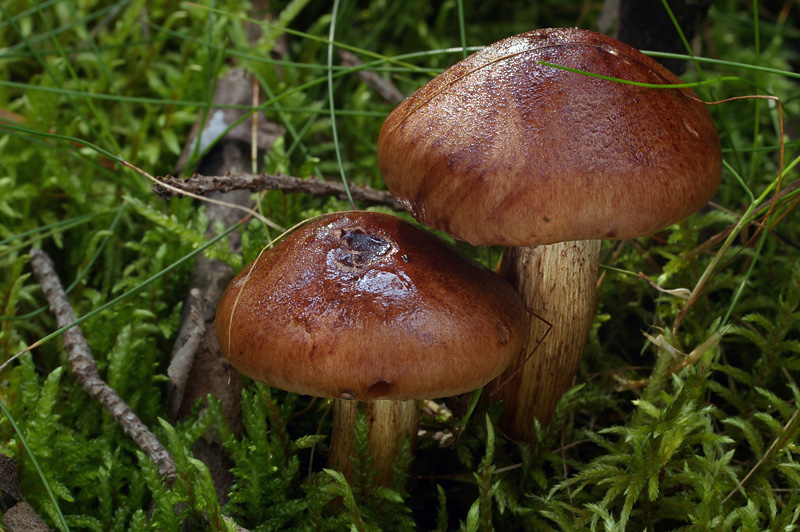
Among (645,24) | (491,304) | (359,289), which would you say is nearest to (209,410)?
(359,289)

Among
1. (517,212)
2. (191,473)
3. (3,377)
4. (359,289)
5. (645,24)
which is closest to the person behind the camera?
(517,212)

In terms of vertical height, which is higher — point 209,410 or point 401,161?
point 401,161

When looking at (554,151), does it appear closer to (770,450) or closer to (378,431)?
(378,431)

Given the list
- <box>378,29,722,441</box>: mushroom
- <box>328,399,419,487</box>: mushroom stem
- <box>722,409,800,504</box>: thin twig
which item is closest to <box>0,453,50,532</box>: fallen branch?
<box>328,399,419,487</box>: mushroom stem

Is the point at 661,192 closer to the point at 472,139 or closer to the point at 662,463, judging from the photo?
the point at 472,139

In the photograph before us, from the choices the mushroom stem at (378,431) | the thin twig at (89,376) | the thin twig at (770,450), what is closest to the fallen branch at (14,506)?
the thin twig at (89,376)

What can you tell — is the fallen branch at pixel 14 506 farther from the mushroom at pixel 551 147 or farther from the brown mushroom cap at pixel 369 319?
the mushroom at pixel 551 147

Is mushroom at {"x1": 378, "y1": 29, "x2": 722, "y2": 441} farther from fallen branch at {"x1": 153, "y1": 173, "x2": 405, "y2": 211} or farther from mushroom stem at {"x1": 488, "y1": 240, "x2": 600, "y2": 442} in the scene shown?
fallen branch at {"x1": 153, "y1": 173, "x2": 405, "y2": 211}
